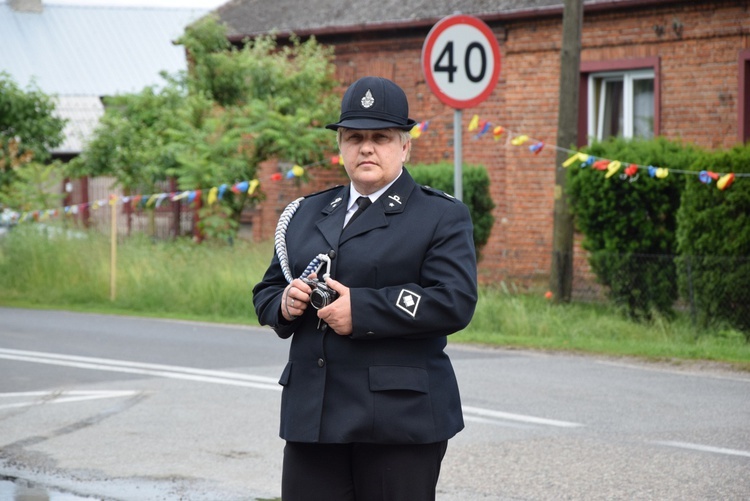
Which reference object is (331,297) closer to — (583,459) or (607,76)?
(583,459)

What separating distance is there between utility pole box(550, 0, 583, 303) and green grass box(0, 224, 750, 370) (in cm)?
37

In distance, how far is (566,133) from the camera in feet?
50.1

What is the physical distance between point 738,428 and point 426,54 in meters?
5.47

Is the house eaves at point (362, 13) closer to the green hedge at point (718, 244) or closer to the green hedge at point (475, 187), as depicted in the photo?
the green hedge at point (475, 187)

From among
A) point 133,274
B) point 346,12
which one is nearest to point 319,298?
point 133,274

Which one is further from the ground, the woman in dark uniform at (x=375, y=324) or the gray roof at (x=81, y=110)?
the gray roof at (x=81, y=110)

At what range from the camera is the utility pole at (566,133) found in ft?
49.4

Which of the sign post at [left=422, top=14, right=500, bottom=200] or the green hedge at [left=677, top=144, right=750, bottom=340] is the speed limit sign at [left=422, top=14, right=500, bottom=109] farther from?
the green hedge at [left=677, top=144, right=750, bottom=340]

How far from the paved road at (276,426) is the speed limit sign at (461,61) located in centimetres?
A: 254

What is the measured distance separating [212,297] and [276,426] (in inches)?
350

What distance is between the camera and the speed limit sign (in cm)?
1255

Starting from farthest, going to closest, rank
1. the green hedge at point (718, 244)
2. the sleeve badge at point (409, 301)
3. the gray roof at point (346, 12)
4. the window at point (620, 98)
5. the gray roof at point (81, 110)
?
the gray roof at point (81, 110), the gray roof at point (346, 12), the window at point (620, 98), the green hedge at point (718, 244), the sleeve badge at point (409, 301)

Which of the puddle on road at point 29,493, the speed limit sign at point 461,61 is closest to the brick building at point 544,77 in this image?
the speed limit sign at point 461,61

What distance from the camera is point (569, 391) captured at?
10016 millimetres
